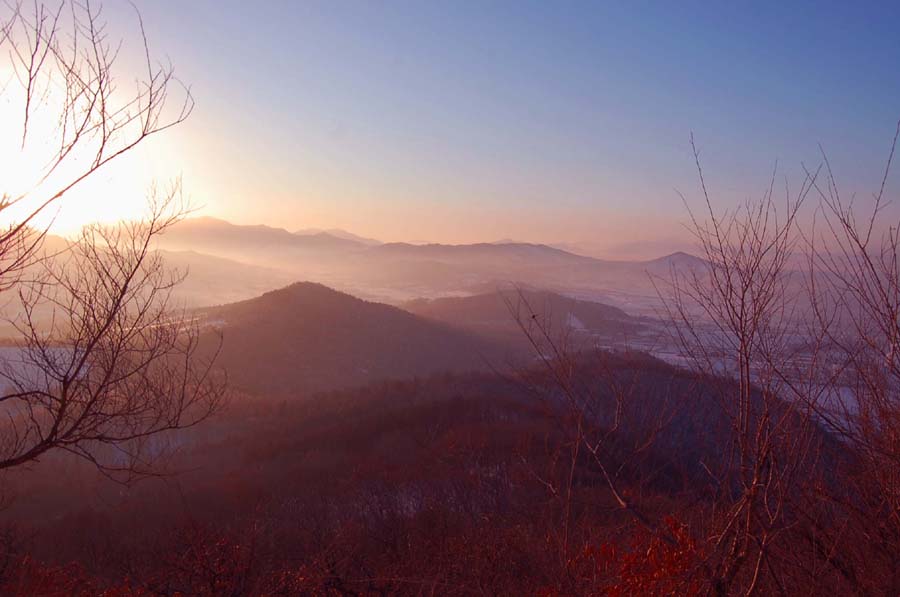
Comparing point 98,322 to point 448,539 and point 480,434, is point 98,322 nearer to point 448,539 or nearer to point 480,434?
point 448,539

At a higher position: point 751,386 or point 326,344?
point 751,386

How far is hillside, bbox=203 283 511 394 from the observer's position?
27.6 meters

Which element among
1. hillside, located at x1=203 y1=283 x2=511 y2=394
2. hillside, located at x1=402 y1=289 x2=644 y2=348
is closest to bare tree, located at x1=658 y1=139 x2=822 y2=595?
hillside, located at x1=203 y1=283 x2=511 y2=394

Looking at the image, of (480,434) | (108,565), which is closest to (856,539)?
(108,565)

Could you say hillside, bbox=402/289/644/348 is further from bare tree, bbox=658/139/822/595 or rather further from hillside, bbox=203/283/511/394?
bare tree, bbox=658/139/822/595

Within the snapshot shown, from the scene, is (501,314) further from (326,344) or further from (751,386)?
(751,386)

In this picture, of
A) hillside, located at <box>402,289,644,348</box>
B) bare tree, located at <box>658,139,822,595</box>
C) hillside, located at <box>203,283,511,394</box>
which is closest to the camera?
bare tree, located at <box>658,139,822,595</box>

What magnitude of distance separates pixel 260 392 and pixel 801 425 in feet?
77.3

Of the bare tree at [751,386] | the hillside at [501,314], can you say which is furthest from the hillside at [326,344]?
the bare tree at [751,386]

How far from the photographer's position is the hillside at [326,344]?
27.6 m

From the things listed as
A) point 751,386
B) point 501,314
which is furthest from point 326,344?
point 751,386

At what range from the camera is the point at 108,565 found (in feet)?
31.1

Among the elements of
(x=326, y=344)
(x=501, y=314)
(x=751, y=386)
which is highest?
(x=751, y=386)

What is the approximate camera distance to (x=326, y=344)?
105 feet
